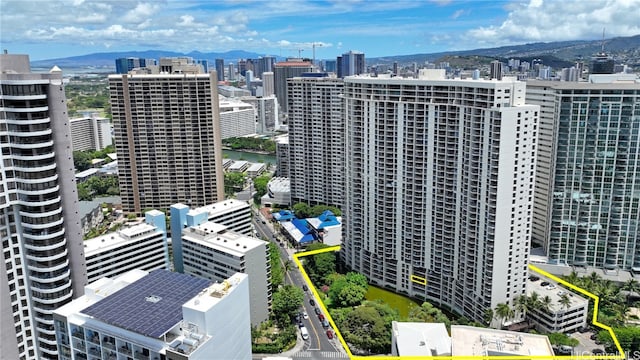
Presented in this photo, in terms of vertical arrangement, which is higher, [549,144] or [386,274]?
[549,144]

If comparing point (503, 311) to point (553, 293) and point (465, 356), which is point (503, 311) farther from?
point (465, 356)

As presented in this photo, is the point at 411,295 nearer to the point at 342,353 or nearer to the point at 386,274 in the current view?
the point at 386,274

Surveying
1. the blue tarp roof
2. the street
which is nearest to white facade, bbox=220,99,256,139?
the blue tarp roof

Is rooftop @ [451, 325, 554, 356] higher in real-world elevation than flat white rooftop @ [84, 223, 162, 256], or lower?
lower

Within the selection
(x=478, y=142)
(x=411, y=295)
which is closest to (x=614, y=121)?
(x=478, y=142)

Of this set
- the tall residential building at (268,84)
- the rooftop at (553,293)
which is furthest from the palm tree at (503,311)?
the tall residential building at (268,84)

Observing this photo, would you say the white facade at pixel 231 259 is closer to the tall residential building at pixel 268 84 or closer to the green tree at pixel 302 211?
the green tree at pixel 302 211

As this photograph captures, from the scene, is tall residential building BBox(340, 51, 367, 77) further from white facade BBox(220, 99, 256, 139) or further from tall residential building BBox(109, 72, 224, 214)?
tall residential building BBox(109, 72, 224, 214)
